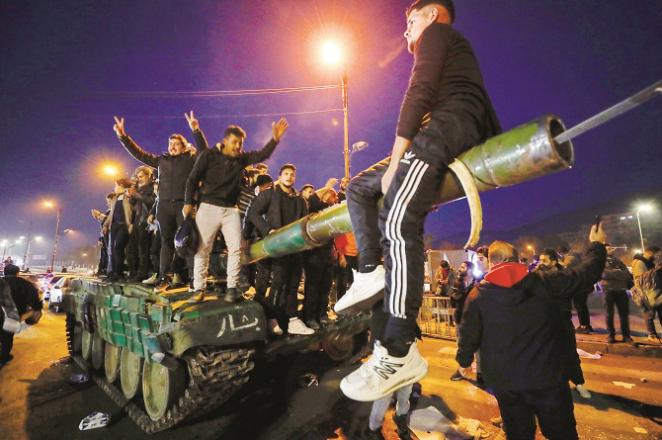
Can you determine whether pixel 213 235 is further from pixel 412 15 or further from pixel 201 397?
pixel 412 15

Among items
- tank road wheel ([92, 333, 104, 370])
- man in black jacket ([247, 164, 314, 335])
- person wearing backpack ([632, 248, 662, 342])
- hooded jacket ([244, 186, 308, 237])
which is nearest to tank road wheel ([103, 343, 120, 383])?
tank road wheel ([92, 333, 104, 370])

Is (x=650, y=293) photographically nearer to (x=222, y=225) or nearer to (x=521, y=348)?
(x=521, y=348)

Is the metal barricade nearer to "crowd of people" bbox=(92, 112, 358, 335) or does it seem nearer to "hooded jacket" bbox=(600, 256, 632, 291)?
"hooded jacket" bbox=(600, 256, 632, 291)

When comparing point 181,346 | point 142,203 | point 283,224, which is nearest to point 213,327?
point 181,346

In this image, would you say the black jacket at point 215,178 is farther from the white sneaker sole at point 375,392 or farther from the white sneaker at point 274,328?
the white sneaker sole at point 375,392

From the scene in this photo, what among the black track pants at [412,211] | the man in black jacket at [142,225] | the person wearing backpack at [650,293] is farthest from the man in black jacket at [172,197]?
the person wearing backpack at [650,293]

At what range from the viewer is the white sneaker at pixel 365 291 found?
1.72 meters

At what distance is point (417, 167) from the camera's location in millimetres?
1512

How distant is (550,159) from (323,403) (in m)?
4.90

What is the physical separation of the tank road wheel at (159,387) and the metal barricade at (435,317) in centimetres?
768

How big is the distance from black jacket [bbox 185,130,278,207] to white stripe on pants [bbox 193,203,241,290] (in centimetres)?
13

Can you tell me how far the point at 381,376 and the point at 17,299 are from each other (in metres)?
10.1

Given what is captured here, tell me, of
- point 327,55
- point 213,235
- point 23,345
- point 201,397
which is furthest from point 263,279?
point 23,345

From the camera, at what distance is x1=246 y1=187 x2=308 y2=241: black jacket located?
500 centimetres
